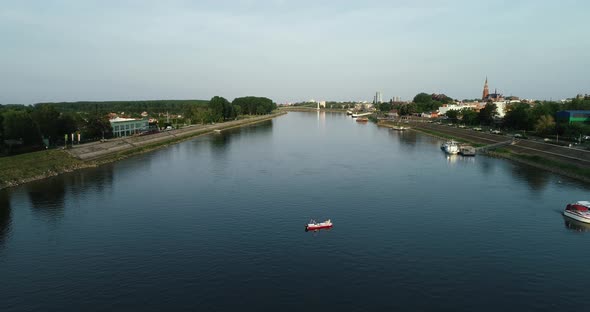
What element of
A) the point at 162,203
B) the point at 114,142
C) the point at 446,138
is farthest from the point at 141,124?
the point at 446,138

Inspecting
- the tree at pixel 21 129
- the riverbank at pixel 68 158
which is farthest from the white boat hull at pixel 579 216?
the tree at pixel 21 129

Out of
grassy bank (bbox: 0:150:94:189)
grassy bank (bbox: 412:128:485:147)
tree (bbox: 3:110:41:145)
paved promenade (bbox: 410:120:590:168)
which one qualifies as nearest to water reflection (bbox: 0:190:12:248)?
grassy bank (bbox: 0:150:94:189)

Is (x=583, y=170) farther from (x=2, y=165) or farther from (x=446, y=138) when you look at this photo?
(x=2, y=165)

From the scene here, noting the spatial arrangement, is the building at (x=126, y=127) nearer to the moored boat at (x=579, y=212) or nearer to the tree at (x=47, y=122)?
the tree at (x=47, y=122)

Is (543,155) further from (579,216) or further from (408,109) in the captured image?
(408,109)

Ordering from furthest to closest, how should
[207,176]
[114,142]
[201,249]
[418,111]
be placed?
1. [418,111]
2. [114,142]
3. [207,176]
4. [201,249]

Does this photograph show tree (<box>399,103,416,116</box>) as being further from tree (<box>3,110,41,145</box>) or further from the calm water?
tree (<box>3,110,41,145</box>)
